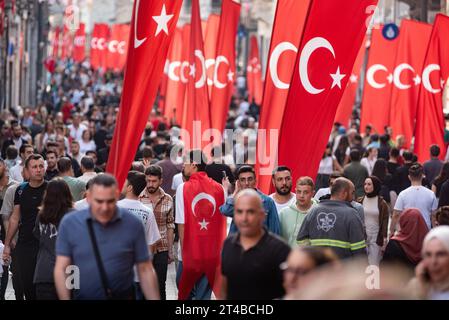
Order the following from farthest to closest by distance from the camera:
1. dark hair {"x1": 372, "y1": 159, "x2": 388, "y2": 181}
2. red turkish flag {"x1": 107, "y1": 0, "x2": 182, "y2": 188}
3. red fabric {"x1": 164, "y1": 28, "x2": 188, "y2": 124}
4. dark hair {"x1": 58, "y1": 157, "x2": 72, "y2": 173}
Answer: red fabric {"x1": 164, "y1": 28, "x2": 188, "y2": 124} < dark hair {"x1": 372, "y1": 159, "x2": 388, "y2": 181} < dark hair {"x1": 58, "y1": 157, "x2": 72, "y2": 173} < red turkish flag {"x1": 107, "y1": 0, "x2": 182, "y2": 188}

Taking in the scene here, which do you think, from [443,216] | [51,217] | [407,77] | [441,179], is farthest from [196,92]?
[407,77]

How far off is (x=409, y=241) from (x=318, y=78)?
2127 mm

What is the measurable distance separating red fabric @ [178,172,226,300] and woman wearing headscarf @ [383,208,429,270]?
4.83 feet

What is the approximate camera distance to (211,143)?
17.5 meters

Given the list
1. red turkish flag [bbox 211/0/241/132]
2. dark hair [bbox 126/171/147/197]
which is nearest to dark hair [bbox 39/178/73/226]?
dark hair [bbox 126/171/147/197]

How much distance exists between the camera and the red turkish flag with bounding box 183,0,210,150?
1620cm

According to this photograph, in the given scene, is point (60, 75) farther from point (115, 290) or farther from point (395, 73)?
point (115, 290)

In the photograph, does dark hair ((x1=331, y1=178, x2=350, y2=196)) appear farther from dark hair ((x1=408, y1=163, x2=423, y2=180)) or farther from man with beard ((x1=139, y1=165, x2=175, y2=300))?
dark hair ((x1=408, y1=163, x2=423, y2=180))

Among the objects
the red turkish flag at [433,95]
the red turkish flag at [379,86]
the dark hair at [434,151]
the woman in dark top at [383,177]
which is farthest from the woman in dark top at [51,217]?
the red turkish flag at [379,86]

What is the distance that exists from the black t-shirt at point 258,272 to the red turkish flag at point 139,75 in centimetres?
393

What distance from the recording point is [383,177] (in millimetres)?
17641

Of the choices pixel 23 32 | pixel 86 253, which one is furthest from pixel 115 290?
pixel 23 32

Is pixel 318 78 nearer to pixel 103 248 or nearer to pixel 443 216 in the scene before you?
pixel 443 216

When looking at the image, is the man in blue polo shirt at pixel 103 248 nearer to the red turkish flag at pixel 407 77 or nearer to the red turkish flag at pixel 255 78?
the red turkish flag at pixel 407 77
